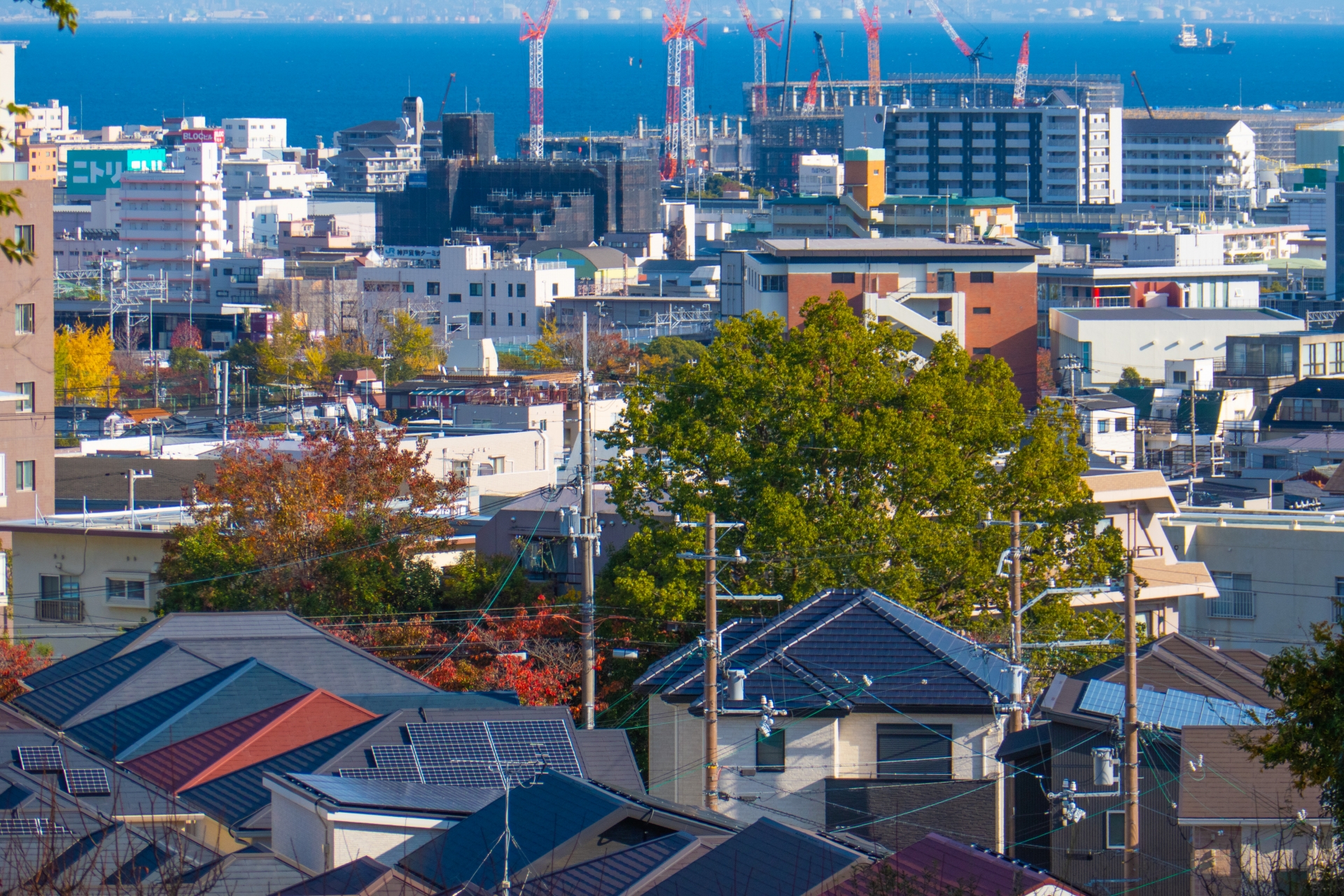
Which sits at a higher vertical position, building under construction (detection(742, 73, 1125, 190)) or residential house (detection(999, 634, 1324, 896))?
building under construction (detection(742, 73, 1125, 190))

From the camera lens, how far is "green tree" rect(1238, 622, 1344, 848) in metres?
9.27

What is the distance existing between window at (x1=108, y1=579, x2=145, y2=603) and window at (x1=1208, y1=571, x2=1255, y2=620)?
544 inches

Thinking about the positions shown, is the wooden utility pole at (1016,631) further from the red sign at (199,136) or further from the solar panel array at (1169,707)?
the red sign at (199,136)

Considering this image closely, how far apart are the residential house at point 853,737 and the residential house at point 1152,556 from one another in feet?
30.2

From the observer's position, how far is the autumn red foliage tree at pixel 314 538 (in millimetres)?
22266

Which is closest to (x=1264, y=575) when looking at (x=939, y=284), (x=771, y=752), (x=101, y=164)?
(x=771, y=752)

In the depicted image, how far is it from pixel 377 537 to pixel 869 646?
8528 mm

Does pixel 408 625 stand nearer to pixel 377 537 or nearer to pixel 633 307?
pixel 377 537

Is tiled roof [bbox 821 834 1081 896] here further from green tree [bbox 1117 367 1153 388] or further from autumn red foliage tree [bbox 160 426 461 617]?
green tree [bbox 1117 367 1153 388]

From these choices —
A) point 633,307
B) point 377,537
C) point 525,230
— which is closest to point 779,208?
point 633,307

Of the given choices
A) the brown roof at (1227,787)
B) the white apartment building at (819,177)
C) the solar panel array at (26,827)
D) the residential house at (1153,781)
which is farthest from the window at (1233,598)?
the white apartment building at (819,177)

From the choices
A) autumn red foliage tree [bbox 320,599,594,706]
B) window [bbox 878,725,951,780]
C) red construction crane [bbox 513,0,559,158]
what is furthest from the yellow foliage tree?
red construction crane [bbox 513,0,559,158]

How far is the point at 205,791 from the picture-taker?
1477 cm

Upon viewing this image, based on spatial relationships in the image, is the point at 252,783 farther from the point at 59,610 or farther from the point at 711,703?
the point at 59,610
